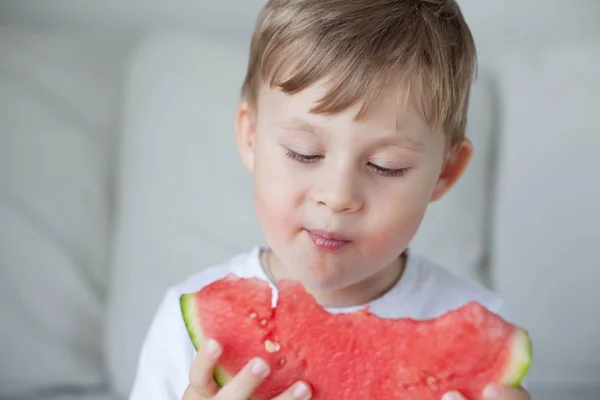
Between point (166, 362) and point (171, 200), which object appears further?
point (171, 200)

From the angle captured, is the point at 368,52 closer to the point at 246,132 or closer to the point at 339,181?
the point at 339,181

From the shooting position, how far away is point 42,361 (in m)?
1.62

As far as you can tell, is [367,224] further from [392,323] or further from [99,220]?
[99,220]

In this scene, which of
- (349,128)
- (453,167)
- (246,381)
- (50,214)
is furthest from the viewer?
(50,214)

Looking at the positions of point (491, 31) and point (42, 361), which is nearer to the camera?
point (42, 361)

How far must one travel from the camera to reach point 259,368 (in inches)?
35.0

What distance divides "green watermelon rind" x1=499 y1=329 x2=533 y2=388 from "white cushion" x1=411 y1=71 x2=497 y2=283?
773 mm

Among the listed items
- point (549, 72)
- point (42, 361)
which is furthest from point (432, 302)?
point (42, 361)

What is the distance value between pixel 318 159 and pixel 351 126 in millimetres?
64

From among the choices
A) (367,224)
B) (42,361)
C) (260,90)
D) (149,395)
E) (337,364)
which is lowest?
(42,361)

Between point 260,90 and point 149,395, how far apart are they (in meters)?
0.51

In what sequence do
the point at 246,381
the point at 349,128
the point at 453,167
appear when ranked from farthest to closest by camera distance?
the point at 453,167 → the point at 349,128 → the point at 246,381

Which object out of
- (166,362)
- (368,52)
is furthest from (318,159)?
(166,362)

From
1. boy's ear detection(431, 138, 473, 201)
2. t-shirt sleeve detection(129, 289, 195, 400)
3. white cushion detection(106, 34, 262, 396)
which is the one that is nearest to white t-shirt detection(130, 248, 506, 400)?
t-shirt sleeve detection(129, 289, 195, 400)
